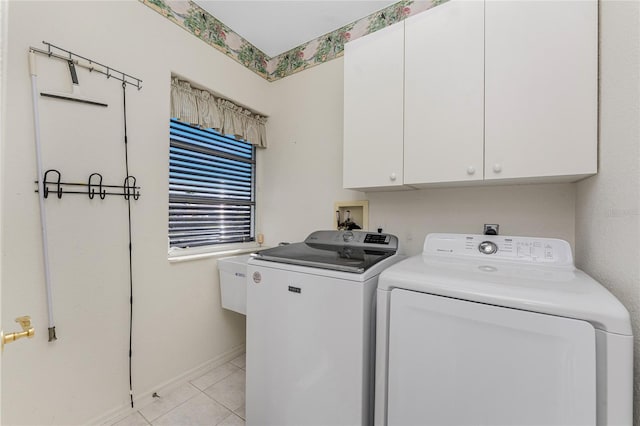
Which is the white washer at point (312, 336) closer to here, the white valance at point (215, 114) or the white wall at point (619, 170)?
the white wall at point (619, 170)

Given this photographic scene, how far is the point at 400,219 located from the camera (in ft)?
6.44

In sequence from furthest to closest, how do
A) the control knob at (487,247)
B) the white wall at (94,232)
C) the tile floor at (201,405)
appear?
the tile floor at (201,405), the control knob at (487,247), the white wall at (94,232)

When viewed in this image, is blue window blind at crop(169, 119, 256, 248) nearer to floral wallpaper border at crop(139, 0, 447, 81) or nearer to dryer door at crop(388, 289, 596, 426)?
floral wallpaper border at crop(139, 0, 447, 81)

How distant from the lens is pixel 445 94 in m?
1.45

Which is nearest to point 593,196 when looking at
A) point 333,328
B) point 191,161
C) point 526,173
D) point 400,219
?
point 526,173

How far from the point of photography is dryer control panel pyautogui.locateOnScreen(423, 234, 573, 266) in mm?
1308

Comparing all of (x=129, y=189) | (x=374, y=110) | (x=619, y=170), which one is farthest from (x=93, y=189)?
(x=619, y=170)

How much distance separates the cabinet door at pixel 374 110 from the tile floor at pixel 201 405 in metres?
1.66

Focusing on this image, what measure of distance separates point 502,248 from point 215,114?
7.33 feet

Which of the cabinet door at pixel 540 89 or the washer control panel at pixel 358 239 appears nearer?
the cabinet door at pixel 540 89

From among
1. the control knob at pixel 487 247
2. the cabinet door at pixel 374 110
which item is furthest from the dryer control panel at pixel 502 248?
the cabinet door at pixel 374 110

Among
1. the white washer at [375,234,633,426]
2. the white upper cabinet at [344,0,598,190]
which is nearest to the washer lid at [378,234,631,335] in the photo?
the white washer at [375,234,633,426]

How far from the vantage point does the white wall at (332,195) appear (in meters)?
1.56

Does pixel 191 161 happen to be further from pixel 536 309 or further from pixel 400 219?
pixel 536 309
